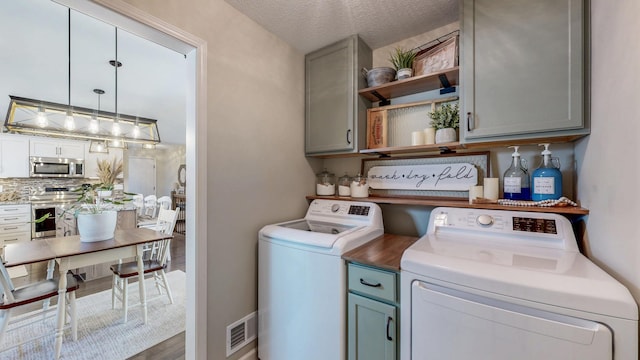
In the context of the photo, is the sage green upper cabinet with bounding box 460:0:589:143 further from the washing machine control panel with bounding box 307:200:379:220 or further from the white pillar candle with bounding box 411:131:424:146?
the washing machine control panel with bounding box 307:200:379:220

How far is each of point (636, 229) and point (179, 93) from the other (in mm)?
4085

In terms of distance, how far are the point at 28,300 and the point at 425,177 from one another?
9.66 ft

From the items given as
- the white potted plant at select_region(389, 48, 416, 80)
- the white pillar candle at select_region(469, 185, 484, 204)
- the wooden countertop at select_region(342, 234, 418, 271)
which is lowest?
the wooden countertop at select_region(342, 234, 418, 271)

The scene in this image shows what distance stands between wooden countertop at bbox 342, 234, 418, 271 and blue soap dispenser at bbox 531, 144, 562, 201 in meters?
0.72

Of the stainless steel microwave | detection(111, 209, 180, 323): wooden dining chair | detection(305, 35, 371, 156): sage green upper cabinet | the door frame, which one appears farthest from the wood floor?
the stainless steel microwave

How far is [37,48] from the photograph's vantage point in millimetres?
2121

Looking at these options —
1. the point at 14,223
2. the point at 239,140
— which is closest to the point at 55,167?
the point at 14,223

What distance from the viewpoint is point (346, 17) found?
5.10ft

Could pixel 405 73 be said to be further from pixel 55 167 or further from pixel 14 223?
pixel 14 223

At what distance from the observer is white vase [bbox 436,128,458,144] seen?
1454mm

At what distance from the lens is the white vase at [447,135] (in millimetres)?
1454

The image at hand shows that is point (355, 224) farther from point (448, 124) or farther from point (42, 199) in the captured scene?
point (42, 199)

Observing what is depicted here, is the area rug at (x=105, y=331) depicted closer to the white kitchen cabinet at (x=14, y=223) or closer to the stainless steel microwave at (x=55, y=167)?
the white kitchen cabinet at (x=14, y=223)

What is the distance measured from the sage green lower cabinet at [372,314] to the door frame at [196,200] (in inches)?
32.2
